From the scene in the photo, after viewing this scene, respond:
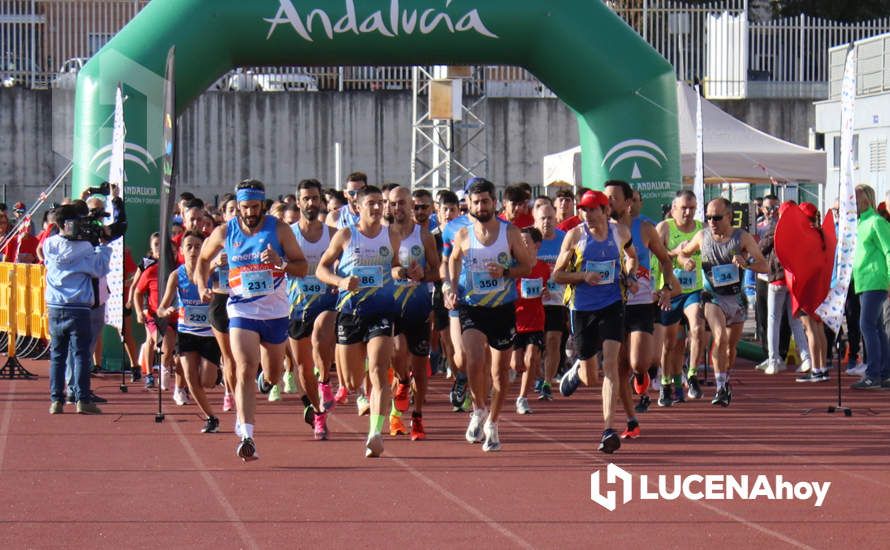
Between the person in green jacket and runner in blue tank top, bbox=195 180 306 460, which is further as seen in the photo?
the person in green jacket

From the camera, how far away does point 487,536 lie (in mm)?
7859

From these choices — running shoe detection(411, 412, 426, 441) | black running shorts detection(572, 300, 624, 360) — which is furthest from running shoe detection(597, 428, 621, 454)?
running shoe detection(411, 412, 426, 441)

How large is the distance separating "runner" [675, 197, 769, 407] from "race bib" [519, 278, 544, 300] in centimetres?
127

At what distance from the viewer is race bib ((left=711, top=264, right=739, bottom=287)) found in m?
13.8

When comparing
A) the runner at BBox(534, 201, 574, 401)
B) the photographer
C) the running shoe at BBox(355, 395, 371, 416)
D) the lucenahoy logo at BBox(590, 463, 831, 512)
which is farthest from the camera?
the runner at BBox(534, 201, 574, 401)

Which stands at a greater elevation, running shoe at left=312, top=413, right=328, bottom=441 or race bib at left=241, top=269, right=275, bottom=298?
race bib at left=241, top=269, right=275, bottom=298

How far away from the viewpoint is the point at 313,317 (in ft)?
41.6

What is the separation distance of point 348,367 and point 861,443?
3.62 m

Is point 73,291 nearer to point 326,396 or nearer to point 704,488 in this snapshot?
point 326,396

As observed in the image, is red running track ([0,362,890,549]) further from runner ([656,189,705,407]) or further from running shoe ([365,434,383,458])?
runner ([656,189,705,407])

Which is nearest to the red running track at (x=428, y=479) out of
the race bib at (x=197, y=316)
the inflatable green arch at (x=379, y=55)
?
the race bib at (x=197, y=316)

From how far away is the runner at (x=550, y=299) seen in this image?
14312 mm

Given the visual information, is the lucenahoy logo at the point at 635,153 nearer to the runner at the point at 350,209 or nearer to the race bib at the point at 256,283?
the runner at the point at 350,209

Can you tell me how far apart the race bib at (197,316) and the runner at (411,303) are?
5.58ft
